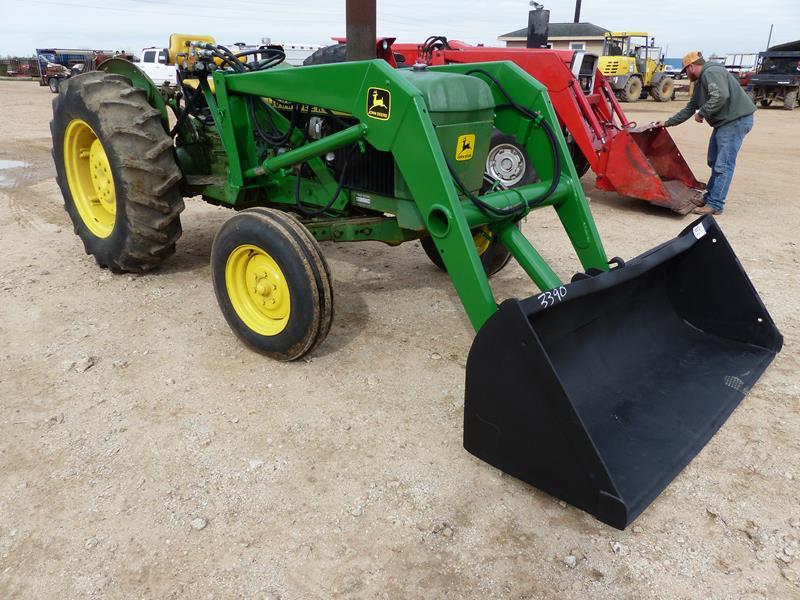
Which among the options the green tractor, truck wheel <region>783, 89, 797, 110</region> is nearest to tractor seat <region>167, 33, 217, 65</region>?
the green tractor

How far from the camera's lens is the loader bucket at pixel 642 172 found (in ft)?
23.0

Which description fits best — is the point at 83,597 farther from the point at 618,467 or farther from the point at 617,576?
the point at 618,467

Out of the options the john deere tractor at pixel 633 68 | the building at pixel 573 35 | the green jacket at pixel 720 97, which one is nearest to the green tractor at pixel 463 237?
the green jacket at pixel 720 97

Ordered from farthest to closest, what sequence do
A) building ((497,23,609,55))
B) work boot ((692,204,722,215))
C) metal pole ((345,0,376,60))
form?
building ((497,23,609,55))
work boot ((692,204,722,215))
metal pole ((345,0,376,60))

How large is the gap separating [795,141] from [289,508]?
15.2 meters

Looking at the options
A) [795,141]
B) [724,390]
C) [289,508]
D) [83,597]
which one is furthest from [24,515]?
[795,141]

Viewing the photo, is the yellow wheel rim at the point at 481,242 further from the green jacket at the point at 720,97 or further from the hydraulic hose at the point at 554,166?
the green jacket at the point at 720,97

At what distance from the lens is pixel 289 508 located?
2.51m

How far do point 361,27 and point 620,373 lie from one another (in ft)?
8.36

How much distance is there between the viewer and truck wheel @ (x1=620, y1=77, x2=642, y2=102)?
75.6 ft

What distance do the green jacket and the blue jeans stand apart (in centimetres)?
9

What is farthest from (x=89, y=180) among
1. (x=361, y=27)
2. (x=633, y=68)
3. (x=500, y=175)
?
(x=633, y=68)

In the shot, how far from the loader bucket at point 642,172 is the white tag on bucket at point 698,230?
12.4ft

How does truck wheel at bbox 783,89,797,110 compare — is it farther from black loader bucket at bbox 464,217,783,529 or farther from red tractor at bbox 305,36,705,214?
black loader bucket at bbox 464,217,783,529
